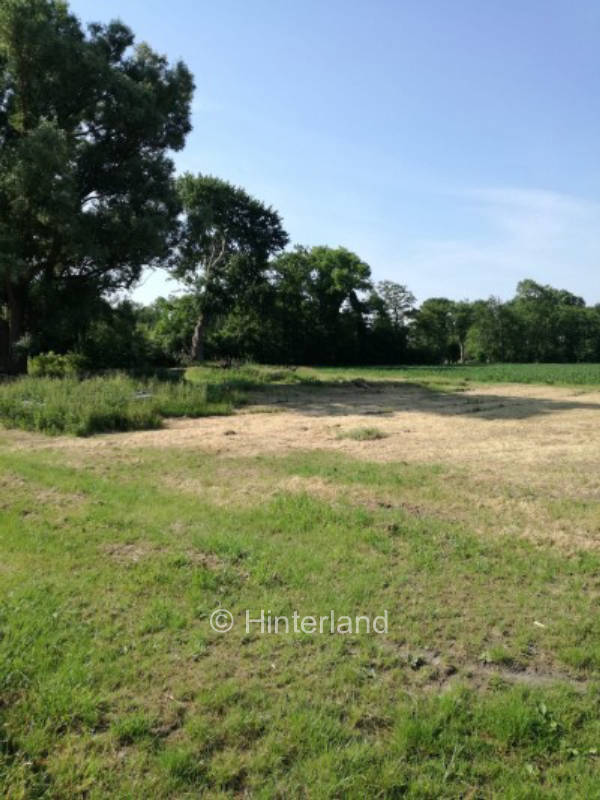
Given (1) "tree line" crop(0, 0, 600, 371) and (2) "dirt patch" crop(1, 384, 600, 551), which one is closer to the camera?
(2) "dirt patch" crop(1, 384, 600, 551)

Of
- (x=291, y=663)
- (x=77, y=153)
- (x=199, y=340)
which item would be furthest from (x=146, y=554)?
(x=199, y=340)

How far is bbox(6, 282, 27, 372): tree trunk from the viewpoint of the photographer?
21.3 metres

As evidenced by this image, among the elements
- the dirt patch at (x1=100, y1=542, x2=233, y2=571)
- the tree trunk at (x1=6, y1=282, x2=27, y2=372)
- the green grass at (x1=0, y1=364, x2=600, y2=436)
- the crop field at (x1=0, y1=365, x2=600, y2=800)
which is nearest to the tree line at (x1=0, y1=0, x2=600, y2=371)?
the tree trunk at (x1=6, y1=282, x2=27, y2=372)

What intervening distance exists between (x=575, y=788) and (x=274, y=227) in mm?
50341

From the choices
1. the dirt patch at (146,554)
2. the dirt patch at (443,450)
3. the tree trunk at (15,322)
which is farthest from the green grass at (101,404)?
the dirt patch at (146,554)

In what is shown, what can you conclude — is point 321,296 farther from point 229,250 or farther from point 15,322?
point 15,322

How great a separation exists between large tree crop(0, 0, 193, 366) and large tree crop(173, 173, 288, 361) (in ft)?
72.0

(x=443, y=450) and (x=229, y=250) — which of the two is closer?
(x=443, y=450)

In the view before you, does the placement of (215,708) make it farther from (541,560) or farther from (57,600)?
(541,560)

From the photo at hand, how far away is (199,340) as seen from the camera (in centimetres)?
4594

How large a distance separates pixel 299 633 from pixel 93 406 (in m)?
9.94

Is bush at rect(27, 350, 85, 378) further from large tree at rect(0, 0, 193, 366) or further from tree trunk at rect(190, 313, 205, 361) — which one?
tree trunk at rect(190, 313, 205, 361)

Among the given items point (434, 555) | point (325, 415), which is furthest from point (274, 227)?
point (434, 555)

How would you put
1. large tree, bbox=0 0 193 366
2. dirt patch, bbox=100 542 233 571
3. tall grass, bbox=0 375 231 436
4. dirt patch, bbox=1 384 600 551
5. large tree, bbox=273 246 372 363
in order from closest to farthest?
dirt patch, bbox=100 542 233 571 < dirt patch, bbox=1 384 600 551 < tall grass, bbox=0 375 231 436 < large tree, bbox=0 0 193 366 < large tree, bbox=273 246 372 363
